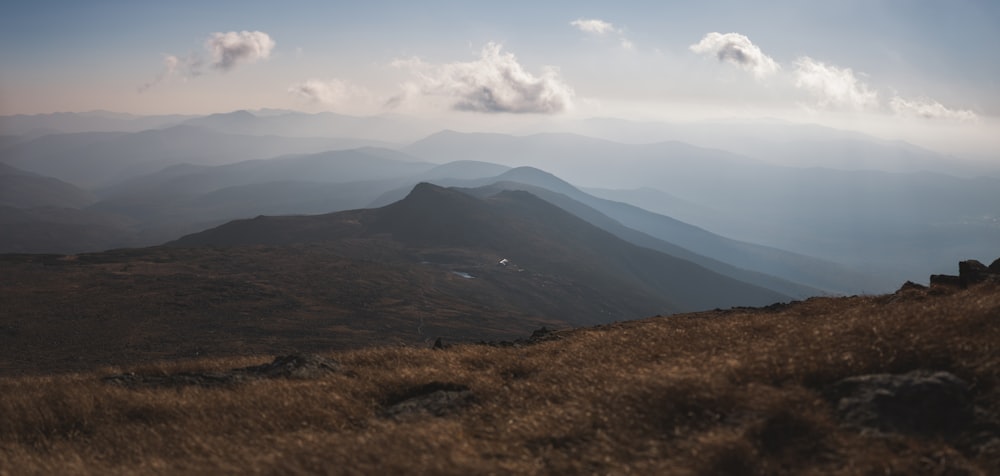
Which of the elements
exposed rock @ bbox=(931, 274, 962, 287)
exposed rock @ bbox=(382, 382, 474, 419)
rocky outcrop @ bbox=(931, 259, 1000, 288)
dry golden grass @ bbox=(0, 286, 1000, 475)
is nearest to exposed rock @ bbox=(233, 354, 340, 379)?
dry golden grass @ bbox=(0, 286, 1000, 475)

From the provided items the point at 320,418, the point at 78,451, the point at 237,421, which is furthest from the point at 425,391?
the point at 78,451

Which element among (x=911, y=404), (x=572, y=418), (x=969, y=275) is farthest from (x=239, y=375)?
(x=969, y=275)

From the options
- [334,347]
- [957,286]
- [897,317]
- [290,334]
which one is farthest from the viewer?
[290,334]

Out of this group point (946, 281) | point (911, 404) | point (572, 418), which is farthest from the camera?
point (946, 281)

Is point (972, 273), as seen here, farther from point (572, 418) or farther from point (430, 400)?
point (430, 400)

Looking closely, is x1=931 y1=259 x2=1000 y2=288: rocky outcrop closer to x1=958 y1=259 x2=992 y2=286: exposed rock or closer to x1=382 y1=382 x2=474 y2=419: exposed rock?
x1=958 y1=259 x2=992 y2=286: exposed rock

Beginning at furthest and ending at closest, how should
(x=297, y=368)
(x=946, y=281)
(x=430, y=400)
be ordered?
(x=946, y=281), (x=297, y=368), (x=430, y=400)

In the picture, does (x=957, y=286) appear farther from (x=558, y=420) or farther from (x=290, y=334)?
(x=290, y=334)
